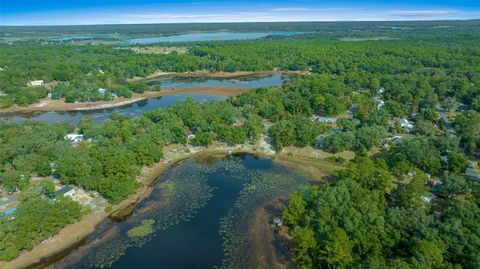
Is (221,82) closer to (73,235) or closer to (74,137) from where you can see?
(74,137)

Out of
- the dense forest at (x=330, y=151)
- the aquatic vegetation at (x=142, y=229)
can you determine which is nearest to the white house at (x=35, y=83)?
the dense forest at (x=330, y=151)

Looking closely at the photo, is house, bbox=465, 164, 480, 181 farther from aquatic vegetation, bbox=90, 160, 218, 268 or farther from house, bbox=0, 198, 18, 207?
house, bbox=0, 198, 18, 207

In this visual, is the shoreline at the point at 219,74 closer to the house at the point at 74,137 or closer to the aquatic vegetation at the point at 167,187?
the house at the point at 74,137

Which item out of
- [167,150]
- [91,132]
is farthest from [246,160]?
[91,132]

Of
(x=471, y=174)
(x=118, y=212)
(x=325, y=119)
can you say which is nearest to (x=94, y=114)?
(x=118, y=212)

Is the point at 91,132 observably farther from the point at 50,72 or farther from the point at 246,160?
the point at 50,72
